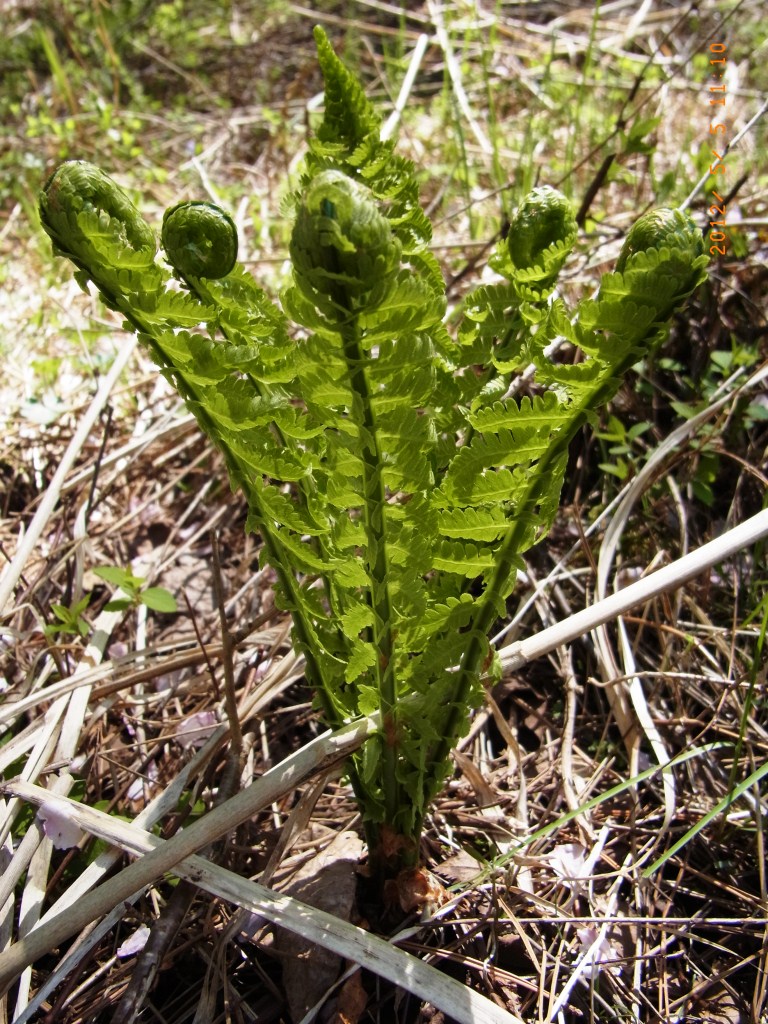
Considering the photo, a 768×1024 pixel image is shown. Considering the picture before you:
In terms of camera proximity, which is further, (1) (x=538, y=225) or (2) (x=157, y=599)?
(2) (x=157, y=599)

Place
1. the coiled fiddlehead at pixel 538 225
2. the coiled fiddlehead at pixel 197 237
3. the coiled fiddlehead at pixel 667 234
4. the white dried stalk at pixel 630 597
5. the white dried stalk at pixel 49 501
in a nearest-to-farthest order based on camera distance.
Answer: the coiled fiddlehead at pixel 667 234 < the coiled fiddlehead at pixel 197 237 < the coiled fiddlehead at pixel 538 225 < the white dried stalk at pixel 630 597 < the white dried stalk at pixel 49 501

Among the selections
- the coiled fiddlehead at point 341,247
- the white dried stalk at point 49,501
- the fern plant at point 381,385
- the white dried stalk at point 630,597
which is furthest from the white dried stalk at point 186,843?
the white dried stalk at point 49,501

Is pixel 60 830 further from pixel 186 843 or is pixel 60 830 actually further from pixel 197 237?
pixel 197 237

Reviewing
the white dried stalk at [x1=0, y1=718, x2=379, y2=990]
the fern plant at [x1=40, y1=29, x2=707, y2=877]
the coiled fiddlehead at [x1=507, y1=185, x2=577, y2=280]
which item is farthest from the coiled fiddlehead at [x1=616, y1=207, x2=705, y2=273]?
the white dried stalk at [x1=0, y1=718, x2=379, y2=990]

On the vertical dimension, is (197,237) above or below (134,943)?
above

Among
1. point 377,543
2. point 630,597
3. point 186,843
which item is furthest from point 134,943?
point 630,597

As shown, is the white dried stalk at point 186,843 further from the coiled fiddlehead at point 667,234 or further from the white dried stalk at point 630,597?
the coiled fiddlehead at point 667,234
